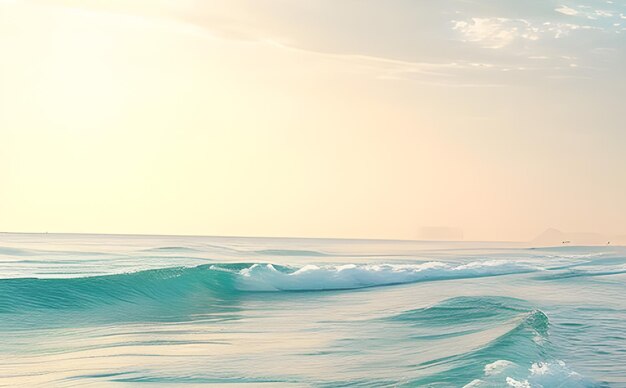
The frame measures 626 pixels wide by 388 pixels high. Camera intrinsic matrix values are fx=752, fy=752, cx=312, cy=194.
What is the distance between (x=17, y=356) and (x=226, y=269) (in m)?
17.2

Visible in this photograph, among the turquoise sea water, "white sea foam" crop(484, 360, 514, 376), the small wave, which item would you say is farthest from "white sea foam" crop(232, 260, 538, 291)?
the small wave

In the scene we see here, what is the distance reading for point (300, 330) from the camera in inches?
625

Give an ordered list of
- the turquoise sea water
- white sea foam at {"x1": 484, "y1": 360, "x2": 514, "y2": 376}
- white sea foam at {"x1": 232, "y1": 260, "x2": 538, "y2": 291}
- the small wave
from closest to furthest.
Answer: the small wave < white sea foam at {"x1": 484, "y1": 360, "x2": 514, "y2": 376} < the turquoise sea water < white sea foam at {"x1": 232, "y1": 260, "x2": 538, "y2": 291}

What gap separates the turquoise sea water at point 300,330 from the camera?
1079 centimetres

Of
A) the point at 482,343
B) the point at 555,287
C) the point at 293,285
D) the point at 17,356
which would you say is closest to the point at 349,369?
the point at 482,343

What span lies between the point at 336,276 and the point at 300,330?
14.5 metres

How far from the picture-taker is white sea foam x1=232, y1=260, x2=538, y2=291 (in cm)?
2833

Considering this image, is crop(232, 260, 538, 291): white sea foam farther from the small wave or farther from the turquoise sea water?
the small wave

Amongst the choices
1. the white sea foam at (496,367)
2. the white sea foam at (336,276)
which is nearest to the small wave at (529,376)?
the white sea foam at (496,367)

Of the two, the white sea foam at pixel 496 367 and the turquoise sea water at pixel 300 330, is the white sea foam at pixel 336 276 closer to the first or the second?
the turquoise sea water at pixel 300 330

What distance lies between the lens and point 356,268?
32.1m

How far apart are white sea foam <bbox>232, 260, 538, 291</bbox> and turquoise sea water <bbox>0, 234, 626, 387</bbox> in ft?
0.32

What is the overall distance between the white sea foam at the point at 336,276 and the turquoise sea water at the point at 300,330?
0.10 m

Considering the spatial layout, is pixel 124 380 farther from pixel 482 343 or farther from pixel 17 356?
pixel 482 343
